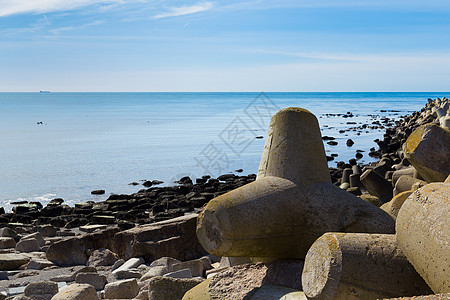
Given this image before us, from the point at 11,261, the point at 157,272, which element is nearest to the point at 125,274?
the point at 157,272

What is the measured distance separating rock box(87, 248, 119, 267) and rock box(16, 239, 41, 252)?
1.86 m

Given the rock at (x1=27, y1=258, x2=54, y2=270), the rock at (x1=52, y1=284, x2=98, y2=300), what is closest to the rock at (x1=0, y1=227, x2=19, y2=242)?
the rock at (x1=27, y1=258, x2=54, y2=270)

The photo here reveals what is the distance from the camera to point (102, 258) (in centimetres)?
871

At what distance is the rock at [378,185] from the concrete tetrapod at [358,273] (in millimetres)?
7540

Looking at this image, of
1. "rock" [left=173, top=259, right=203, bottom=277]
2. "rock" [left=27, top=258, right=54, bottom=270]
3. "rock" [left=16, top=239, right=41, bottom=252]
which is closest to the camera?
"rock" [left=173, top=259, right=203, bottom=277]

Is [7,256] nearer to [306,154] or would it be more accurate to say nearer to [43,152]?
[306,154]

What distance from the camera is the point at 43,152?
28.5m

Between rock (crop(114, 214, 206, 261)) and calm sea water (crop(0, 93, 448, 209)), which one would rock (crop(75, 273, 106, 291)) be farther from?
calm sea water (crop(0, 93, 448, 209))

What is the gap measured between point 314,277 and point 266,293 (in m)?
0.62

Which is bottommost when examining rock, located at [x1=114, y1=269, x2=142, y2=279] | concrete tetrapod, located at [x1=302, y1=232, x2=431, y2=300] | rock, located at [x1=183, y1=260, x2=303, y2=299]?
rock, located at [x1=114, y1=269, x2=142, y2=279]

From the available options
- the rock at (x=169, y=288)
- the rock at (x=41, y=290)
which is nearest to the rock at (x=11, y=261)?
the rock at (x=41, y=290)

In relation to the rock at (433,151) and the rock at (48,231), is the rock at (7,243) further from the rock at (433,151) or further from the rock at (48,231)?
the rock at (433,151)

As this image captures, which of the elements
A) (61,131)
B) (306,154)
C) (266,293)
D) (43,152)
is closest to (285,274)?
(266,293)

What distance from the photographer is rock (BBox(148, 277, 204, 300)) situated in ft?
15.8
